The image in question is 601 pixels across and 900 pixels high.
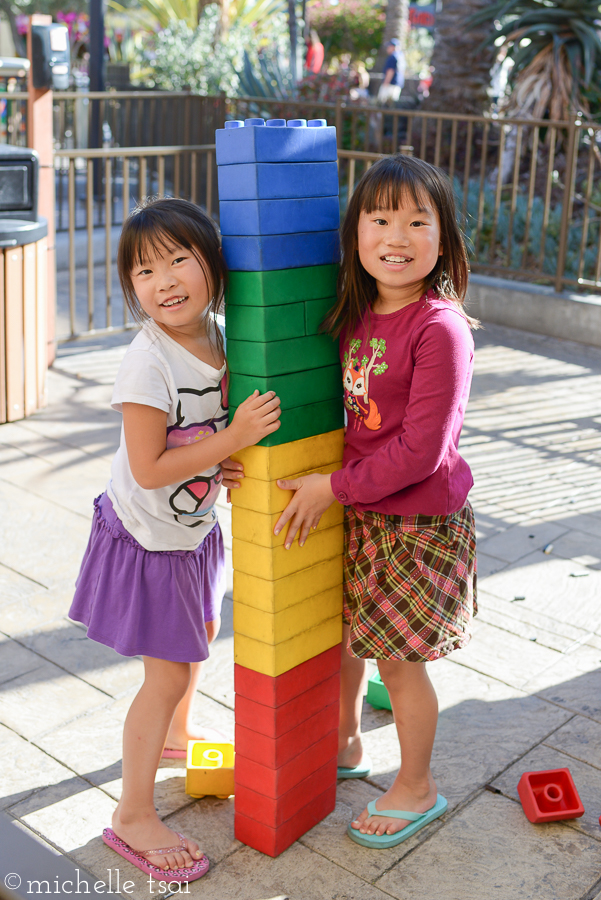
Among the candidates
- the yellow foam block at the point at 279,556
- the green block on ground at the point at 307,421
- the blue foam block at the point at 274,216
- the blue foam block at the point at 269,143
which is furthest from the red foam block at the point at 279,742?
the blue foam block at the point at 269,143

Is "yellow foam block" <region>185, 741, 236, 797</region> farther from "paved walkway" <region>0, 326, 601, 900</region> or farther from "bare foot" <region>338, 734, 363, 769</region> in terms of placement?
"bare foot" <region>338, 734, 363, 769</region>

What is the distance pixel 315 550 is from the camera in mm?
2148

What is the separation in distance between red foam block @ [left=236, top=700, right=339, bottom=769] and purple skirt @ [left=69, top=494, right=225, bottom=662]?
222mm

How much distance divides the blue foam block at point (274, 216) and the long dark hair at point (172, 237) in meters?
0.06

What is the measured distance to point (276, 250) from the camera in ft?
6.31

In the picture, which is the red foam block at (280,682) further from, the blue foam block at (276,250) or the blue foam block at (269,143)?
the blue foam block at (269,143)

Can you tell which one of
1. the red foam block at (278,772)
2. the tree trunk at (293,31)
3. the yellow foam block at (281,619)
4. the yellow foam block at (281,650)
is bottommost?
the red foam block at (278,772)

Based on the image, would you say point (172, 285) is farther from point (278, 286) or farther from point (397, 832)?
point (397, 832)

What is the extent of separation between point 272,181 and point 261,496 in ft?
2.20

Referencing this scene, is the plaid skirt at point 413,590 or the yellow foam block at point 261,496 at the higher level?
the yellow foam block at point 261,496

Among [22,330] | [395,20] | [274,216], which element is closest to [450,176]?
[22,330]

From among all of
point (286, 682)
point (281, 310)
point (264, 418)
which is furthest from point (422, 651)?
point (281, 310)

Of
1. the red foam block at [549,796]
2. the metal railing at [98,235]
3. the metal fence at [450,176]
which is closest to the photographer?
the red foam block at [549,796]

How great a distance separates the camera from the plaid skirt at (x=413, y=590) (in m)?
2.12
